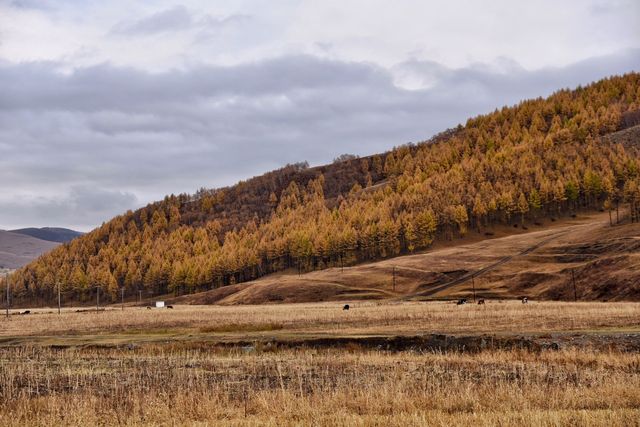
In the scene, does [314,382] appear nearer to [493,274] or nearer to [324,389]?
[324,389]

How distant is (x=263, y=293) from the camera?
130m

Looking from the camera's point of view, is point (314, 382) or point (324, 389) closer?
point (324, 389)

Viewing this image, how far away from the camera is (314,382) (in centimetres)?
2233

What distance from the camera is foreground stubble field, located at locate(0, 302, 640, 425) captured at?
49.6 ft

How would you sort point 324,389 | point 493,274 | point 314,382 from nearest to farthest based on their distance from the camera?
point 324,389 → point 314,382 → point 493,274

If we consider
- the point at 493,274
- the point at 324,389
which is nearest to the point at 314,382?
the point at 324,389

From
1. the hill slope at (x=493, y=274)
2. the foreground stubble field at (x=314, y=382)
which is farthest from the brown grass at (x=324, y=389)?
the hill slope at (x=493, y=274)

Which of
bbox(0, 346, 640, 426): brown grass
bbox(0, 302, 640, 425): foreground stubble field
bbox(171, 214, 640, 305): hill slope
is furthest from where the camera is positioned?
bbox(171, 214, 640, 305): hill slope

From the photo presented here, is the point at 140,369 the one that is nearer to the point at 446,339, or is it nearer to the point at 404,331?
the point at 446,339

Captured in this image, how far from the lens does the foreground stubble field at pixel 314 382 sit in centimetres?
1513

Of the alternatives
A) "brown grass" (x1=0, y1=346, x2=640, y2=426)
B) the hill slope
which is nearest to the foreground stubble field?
"brown grass" (x1=0, y1=346, x2=640, y2=426)

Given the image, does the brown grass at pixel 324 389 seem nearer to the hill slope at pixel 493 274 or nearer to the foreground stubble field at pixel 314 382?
the foreground stubble field at pixel 314 382

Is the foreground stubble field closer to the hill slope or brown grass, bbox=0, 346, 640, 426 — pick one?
brown grass, bbox=0, 346, 640, 426

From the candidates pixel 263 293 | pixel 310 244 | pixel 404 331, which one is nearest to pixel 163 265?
pixel 310 244
